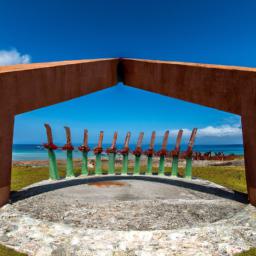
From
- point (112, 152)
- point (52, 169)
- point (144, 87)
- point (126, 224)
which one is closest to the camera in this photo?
point (126, 224)

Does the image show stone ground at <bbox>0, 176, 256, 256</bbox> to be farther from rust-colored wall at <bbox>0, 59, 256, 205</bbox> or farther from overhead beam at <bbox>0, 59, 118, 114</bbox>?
overhead beam at <bbox>0, 59, 118, 114</bbox>

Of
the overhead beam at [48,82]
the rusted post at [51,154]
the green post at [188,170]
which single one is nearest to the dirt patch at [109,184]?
the overhead beam at [48,82]

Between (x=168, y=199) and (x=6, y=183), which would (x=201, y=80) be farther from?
(x=6, y=183)

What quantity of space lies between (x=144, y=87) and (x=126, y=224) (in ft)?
18.4

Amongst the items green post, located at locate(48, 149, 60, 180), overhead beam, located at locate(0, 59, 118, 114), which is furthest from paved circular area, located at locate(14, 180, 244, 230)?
green post, located at locate(48, 149, 60, 180)

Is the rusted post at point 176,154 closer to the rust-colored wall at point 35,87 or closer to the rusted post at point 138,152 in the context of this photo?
the rusted post at point 138,152

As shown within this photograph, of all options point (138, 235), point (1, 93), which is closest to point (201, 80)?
point (138, 235)

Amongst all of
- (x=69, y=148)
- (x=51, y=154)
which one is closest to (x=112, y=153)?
(x=69, y=148)

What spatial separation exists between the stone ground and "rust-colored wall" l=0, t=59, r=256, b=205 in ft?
4.01

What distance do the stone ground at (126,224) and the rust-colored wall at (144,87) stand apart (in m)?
1.22

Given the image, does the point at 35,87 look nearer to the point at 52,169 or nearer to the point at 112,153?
the point at 52,169

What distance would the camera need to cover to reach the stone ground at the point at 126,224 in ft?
21.2

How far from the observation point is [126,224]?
7.12 meters

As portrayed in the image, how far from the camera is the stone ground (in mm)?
6449
